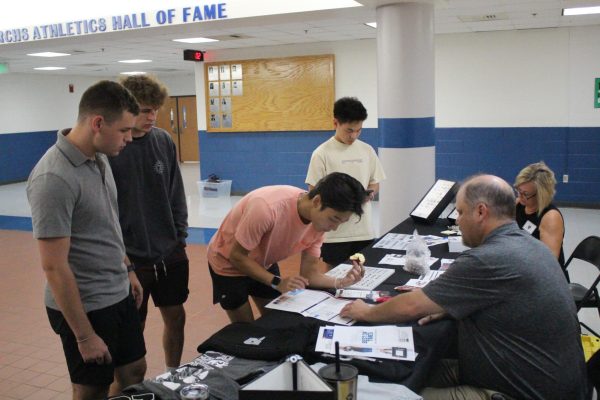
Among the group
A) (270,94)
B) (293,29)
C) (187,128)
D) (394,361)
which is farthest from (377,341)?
(187,128)

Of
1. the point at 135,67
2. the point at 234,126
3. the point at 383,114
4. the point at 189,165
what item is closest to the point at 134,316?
the point at 383,114

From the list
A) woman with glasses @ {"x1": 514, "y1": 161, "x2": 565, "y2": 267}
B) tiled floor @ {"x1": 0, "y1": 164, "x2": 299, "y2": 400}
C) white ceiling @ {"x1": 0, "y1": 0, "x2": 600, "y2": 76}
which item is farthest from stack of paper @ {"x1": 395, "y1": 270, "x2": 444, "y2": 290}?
white ceiling @ {"x1": 0, "y1": 0, "x2": 600, "y2": 76}

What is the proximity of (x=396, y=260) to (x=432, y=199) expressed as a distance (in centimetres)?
131

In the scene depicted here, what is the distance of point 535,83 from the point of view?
7.92 m

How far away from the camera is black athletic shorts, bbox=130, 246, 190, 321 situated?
9.05ft

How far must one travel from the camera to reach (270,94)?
943cm

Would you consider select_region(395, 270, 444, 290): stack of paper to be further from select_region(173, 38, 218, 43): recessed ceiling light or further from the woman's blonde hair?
select_region(173, 38, 218, 43): recessed ceiling light

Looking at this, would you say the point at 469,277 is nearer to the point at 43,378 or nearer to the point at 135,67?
the point at 43,378

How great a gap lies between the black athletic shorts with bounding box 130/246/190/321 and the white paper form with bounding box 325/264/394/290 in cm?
79

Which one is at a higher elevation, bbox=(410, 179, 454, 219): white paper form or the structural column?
the structural column

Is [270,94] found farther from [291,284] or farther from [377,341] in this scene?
[377,341]

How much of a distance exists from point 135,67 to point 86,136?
37.6 feet

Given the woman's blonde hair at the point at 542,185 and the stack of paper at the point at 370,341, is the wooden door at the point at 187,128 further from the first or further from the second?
the stack of paper at the point at 370,341

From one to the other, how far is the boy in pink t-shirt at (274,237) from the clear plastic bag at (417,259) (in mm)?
390
